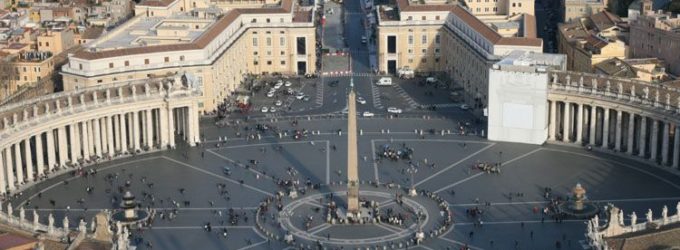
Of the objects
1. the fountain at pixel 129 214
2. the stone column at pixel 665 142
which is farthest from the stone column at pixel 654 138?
the fountain at pixel 129 214

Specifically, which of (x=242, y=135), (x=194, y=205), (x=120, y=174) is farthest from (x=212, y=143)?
(x=194, y=205)

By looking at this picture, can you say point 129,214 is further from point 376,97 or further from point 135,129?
point 376,97

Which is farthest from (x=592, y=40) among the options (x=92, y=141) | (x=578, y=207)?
(x=92, y=141)

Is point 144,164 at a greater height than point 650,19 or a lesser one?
lesser

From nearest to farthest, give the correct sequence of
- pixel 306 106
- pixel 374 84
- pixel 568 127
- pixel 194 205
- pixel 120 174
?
pixel 194 205 < pixel 120 174 < pixel 568 127 < pixel 306 106 < pixel 374 84

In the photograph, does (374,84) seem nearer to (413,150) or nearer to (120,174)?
(413,150)

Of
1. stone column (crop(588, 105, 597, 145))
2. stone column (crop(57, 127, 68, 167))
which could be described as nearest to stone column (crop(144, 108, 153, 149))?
stone column (crop(57, 127, 68, 167))

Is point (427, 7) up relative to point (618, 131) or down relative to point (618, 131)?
up
